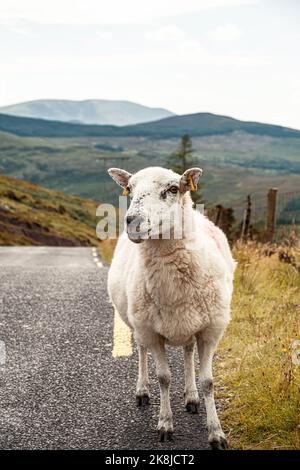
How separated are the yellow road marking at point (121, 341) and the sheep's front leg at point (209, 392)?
87.9 inches

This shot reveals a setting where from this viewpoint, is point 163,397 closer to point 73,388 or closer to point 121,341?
point 73,388

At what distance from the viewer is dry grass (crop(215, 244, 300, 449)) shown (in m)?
4.63

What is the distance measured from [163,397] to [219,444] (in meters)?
0.64

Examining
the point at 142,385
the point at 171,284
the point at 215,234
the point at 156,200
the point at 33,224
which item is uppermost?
the point at 156,200

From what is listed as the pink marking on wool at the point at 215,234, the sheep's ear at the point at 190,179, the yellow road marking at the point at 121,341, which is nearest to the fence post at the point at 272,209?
the yellow road marking at the point at 121,341

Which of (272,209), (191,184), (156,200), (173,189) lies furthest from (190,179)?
(272,209)

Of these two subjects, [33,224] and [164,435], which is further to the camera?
[33,224]

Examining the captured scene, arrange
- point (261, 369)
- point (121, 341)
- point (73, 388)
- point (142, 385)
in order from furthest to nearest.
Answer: point (121, 341) < point (73, 388) < point (142, 385) < point (261, 369)

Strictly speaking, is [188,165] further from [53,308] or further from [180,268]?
[180,268]

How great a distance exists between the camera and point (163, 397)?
5.05 m

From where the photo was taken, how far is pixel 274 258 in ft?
40.9

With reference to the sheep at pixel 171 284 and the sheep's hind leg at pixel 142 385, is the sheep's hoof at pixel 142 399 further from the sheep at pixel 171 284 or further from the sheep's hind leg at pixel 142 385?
the sheep at pixel 171 284
